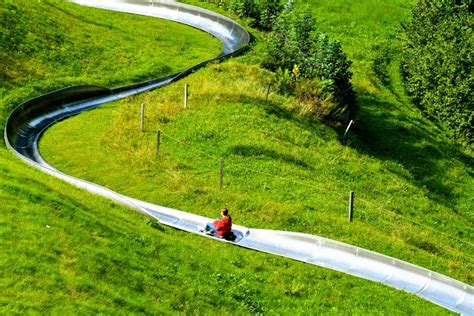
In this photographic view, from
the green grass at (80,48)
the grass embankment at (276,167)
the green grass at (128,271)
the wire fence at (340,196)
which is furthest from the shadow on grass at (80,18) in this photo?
the green grass at (128,271)

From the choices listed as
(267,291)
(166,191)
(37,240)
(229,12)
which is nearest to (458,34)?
(229,12)

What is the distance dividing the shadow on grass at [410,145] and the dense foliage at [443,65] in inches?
63.5

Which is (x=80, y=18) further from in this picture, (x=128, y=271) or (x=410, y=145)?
(x=128, y=271)

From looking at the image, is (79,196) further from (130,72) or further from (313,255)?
(130,72)

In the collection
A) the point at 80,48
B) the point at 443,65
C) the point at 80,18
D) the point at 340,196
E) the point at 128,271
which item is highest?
the point at 443,65

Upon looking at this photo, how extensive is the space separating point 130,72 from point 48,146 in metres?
13.9

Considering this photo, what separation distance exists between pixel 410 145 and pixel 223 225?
76.6ft

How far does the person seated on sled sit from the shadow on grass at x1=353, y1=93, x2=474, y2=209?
52.0 ft

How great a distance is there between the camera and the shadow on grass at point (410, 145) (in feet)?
129

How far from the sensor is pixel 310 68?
4612cm

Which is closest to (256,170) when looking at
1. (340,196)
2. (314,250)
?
(340,196)

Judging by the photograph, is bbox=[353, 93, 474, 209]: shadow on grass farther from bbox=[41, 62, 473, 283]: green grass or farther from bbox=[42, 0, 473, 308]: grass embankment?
bbox=[41, 62, 473, 283]: green grass

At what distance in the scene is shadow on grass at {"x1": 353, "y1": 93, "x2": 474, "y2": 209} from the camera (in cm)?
3922

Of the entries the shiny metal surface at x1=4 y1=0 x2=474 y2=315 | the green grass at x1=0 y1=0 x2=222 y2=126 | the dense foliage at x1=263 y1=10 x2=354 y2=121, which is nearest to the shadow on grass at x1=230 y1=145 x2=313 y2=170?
the shiny metal surface at x1=4 y1=0 x2=474 y2=315
